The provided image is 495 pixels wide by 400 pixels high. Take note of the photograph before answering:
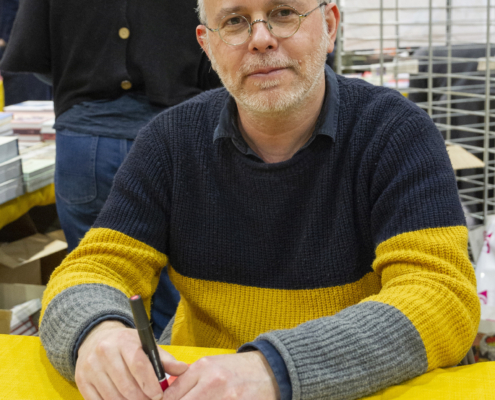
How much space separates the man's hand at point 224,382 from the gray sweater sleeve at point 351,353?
0.04 meters

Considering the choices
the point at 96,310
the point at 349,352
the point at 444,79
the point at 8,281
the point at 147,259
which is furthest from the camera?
the point at 444,79

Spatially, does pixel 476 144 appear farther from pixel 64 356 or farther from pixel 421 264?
pixel 64 356

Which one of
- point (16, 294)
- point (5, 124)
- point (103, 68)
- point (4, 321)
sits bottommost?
point (16, 294)

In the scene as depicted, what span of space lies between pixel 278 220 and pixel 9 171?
3.73 ft

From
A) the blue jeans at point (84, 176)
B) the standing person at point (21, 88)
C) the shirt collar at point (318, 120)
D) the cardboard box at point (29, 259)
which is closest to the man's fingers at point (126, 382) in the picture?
the shirt collar at point (318, 120)

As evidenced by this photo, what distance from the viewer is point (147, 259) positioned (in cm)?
122

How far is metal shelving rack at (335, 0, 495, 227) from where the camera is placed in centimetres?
194

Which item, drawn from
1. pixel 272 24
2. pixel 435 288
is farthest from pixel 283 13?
pixel 435 288

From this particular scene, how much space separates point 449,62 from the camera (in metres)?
2.11

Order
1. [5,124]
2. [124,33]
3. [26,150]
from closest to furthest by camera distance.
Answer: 1. [124,33]
2. [5,124]
3. [26,150]

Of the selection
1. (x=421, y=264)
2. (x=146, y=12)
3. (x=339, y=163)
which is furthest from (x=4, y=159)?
(x=421, y=264)

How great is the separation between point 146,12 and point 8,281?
49.1 inches

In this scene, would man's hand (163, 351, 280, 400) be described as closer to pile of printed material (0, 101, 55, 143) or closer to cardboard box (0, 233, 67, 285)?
cardboard box (0, 233, 67, 285)

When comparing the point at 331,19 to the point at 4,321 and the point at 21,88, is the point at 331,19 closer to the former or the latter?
the point at 4,321
